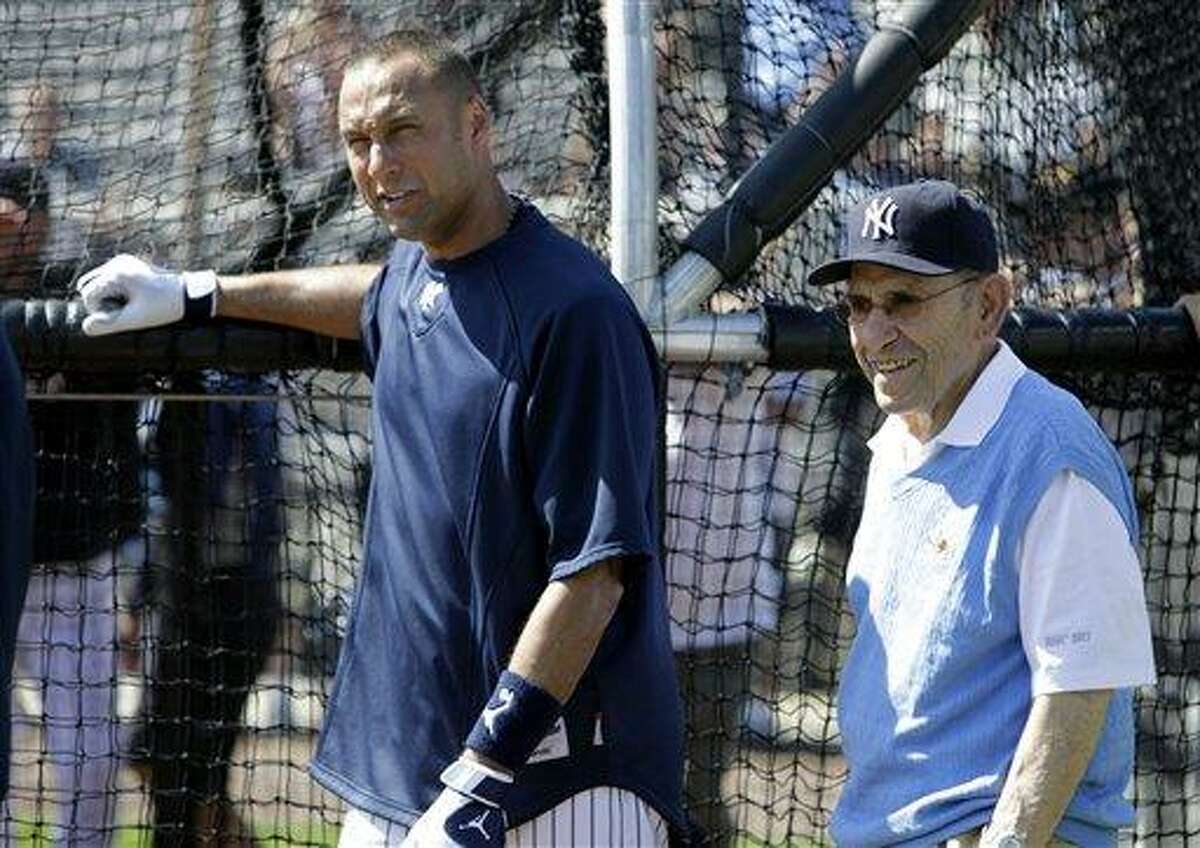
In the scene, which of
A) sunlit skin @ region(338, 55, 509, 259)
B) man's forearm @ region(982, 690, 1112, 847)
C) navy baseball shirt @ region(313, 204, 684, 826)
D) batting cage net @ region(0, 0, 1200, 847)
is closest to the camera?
man's forearm @ region(982, 690, 1112, 847)

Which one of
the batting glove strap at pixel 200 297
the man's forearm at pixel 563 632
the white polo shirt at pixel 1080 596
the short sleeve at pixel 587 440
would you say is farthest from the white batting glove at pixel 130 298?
the white polo shirt at pixel 1080 596

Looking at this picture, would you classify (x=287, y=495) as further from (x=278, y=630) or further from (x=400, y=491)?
(x=400, y=491)

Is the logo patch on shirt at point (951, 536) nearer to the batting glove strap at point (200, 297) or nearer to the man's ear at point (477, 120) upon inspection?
the man's ear at point (477, 120)

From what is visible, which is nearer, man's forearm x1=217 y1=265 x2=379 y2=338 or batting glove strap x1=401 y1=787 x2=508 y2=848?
batting glove strap x1=401 y1=787 x2=508 y2=848

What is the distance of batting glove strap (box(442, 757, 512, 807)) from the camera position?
3.48 meters

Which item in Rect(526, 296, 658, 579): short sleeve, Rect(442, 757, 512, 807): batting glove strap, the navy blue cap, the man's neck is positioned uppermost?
the man's neck

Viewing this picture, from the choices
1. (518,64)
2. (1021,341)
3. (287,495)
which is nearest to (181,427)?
(287,495)

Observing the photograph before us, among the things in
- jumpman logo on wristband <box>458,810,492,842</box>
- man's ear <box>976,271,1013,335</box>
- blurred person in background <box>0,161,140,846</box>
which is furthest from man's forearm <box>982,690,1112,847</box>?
blurred person in background <box>0,161,140,846</box>

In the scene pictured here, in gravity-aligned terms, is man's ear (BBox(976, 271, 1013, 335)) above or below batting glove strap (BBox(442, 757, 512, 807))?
above

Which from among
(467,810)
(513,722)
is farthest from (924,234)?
(467,810)

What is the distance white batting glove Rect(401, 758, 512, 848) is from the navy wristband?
3 cm

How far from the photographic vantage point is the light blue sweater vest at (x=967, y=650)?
135 inches

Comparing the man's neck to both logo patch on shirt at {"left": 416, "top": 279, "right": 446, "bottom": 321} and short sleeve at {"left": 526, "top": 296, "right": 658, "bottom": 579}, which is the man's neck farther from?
short sleeve at {"left": 526, "top": 296, "right": 658, "bottom": 579}

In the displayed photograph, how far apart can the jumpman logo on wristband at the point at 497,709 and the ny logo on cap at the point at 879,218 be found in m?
0.87
